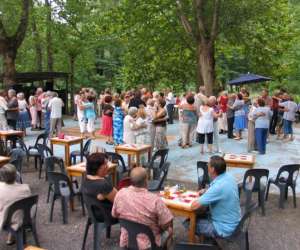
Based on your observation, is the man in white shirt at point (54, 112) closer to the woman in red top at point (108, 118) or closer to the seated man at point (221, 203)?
the woman in red top at point (108, 118)

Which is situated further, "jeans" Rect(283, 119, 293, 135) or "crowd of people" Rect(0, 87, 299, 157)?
"jeans" Rect(283, 119, 293, 135)

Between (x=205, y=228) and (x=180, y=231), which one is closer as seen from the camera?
(x=205, y=228)

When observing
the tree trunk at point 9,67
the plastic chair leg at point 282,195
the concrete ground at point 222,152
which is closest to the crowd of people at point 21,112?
the concrete ground at point 222,152

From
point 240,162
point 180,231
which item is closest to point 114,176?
point 180,231

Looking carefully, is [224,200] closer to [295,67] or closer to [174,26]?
[174,26]

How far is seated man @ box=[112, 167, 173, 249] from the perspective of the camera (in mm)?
4484

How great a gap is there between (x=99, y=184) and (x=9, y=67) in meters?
13.4

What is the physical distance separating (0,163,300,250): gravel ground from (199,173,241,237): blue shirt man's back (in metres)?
1.20

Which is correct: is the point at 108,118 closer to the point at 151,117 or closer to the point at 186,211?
the point at 151,117

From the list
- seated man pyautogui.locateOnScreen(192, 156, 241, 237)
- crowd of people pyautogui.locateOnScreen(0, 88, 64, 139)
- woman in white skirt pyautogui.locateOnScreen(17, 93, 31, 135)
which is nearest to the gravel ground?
seated man pyautogui.locateOnScreen(192, 156, 241, 237)

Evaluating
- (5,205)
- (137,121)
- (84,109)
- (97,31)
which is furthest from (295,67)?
(5,205)

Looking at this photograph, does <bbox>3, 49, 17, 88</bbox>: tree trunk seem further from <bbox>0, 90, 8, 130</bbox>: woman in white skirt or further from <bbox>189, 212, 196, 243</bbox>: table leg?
<bbox>189, 212, 196, 243</bbox>: table leg

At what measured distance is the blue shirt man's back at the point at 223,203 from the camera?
4.90 meters

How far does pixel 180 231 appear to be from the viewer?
21.0 feet
